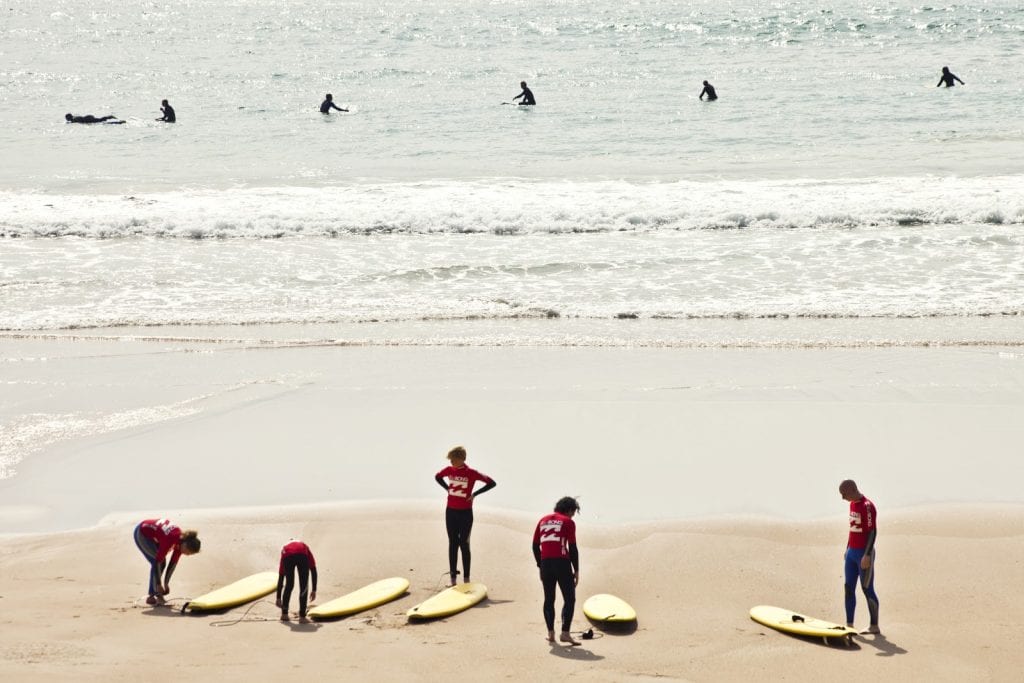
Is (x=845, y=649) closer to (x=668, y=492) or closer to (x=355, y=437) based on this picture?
(x=668, y=492)

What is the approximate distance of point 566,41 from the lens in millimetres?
45094

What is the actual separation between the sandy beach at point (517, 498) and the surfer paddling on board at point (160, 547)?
217 millimetres

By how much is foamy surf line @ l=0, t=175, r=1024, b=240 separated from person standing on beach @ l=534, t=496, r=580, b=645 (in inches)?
556

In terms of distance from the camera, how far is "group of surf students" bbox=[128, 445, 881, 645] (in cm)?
759

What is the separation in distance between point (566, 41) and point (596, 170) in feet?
66.4

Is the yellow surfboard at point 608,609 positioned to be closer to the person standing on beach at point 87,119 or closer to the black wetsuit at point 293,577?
the black wetsuit at point 293,577

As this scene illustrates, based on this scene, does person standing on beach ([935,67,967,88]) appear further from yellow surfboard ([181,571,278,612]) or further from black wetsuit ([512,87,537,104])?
yellow surfboard ([181,571,278,612])

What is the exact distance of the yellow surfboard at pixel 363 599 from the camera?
7996 mm

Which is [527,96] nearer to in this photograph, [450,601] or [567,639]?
[450,601]

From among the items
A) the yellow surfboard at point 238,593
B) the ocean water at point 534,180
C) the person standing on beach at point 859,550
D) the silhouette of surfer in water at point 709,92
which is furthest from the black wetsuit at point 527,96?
the person standing on beach at point 859,550

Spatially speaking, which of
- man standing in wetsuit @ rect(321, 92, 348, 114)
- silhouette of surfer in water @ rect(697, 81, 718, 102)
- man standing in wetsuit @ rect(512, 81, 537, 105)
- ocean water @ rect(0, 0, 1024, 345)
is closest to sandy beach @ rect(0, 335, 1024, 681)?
ocean water @ rect(0, 0, 1024, 345)

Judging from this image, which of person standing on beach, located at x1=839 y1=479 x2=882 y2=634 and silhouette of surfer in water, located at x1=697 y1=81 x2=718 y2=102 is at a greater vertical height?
silhouette of surfer in water, located at x1=697 y1=81 x2=718 y2=102

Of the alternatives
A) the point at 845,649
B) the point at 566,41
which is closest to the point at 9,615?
the point at 845,649

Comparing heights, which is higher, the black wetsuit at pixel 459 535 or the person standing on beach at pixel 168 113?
the person standing on beach at pixel 168 113
